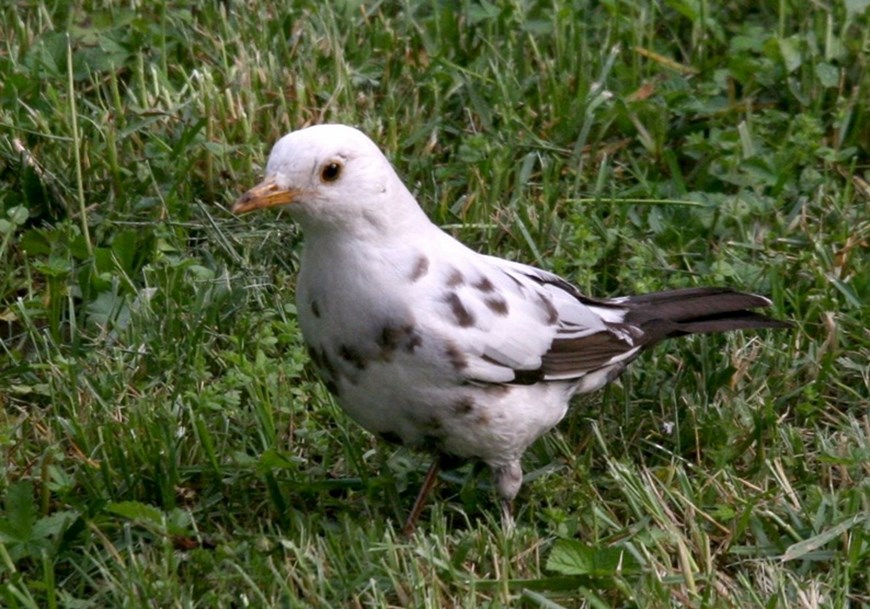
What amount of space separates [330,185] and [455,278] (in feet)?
1.44

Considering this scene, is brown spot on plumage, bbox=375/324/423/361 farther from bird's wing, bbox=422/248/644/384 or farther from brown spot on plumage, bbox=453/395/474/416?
brown spot on plumage, bbox=453/395/474/416

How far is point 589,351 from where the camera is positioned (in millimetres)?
4891

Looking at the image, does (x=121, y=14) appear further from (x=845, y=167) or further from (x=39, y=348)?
(x=845, y=167)

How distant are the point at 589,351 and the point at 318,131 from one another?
105 cm

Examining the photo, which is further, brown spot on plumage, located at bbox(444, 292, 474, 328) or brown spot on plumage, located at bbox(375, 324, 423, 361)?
brown spot on plumage, located at bbox(444, 292, 474, 328)

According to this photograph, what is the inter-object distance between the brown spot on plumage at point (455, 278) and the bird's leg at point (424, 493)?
55 centimetres

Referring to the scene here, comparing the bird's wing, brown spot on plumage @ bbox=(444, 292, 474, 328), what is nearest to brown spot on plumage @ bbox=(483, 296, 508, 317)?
the bird's wing

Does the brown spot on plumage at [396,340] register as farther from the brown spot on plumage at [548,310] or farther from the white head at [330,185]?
the brown spot on plumage at [548,310]

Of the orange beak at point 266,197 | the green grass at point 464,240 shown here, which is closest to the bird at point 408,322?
the orange beak at point 266,197

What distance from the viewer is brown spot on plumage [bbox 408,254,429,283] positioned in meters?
4.48

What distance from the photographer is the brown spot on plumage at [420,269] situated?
4.48 metres

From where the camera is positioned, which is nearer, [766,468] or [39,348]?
[766,468]

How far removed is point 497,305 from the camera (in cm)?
468

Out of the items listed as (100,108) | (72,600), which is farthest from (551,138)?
(72,600)
